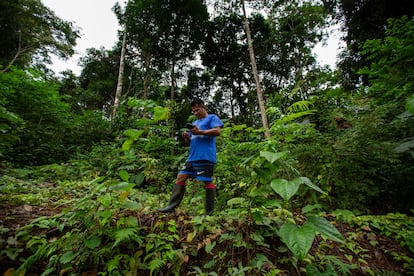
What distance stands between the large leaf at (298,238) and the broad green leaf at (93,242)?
5.05ft

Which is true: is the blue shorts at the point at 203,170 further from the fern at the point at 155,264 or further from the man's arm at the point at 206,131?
the fern at the point at 155,264

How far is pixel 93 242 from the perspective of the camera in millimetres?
1751

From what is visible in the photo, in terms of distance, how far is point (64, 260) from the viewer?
1648mm

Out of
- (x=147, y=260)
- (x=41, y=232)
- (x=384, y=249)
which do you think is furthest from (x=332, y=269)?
(x=41, y=232)

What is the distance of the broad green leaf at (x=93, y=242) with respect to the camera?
1.72 m

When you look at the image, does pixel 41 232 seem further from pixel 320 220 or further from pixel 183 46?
pixel 183 46

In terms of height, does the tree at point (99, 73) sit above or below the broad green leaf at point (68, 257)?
above

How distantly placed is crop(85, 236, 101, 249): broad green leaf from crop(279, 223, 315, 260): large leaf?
1.54m

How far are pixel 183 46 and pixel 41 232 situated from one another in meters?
14.0

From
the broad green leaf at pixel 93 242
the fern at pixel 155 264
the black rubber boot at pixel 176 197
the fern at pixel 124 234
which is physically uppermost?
the black rubber boot at pixel 176 197

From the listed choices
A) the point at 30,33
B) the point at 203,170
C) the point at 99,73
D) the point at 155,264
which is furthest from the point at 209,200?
the point at 99,73

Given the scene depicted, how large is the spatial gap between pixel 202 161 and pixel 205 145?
0.76ft

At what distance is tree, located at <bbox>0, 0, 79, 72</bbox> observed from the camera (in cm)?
995

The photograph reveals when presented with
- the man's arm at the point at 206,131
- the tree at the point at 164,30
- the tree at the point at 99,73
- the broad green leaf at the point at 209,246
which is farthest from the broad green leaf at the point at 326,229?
the tree at the point at 99,73
